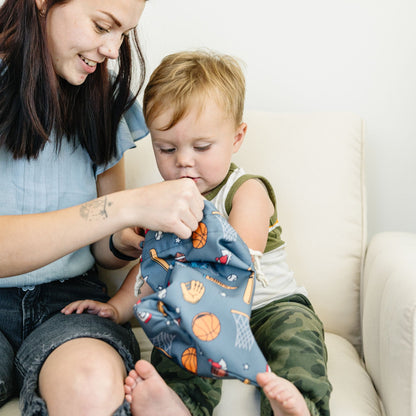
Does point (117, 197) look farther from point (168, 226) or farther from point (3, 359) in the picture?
point (3, 359)

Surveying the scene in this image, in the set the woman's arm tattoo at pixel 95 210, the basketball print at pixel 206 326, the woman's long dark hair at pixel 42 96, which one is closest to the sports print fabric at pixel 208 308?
the basketball print at pixel 206 326

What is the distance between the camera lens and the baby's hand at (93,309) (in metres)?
1.01

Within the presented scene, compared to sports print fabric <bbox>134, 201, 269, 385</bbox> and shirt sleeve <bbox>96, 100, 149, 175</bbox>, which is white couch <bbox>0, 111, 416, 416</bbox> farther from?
sports print fabric <bbox>134, 201, 269, 385</bbox>

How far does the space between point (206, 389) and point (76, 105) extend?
610 mm

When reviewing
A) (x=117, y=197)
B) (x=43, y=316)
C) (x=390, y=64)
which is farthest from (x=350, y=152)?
(x=43, y=316)

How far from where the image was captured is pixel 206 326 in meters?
0.75

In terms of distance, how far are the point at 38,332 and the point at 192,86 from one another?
54 centimetres

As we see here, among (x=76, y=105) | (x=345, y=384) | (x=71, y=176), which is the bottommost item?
(x=345, y=384)

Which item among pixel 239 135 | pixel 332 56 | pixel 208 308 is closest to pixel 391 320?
pixel 208 308

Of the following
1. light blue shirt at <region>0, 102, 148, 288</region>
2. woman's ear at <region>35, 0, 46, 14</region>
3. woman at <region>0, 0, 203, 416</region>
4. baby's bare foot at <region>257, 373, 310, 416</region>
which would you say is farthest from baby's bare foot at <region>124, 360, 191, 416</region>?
woman's ear at <region>35, 0, 46, 14</region>

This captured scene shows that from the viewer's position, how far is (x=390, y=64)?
150 cm

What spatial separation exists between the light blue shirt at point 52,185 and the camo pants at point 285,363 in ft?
0.83

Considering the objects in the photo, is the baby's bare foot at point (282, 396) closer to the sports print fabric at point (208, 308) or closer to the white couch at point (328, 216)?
the sports print fabric at point (208, 308)

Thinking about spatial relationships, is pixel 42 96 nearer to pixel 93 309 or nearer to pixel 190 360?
pixel 93 309
